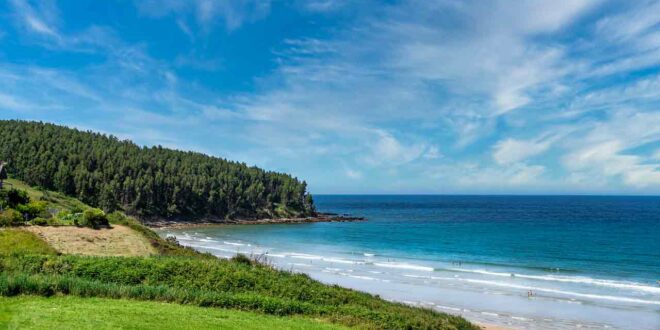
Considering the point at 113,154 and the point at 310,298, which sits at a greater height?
the point at 113,154

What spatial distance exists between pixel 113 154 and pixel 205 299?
101612mm

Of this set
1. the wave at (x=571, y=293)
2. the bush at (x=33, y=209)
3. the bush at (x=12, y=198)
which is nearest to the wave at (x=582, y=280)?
the wave at (x=571, y=293)

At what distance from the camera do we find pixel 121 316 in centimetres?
1291

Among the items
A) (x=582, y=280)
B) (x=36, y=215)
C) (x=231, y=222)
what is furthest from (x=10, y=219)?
(x=231, y=222)

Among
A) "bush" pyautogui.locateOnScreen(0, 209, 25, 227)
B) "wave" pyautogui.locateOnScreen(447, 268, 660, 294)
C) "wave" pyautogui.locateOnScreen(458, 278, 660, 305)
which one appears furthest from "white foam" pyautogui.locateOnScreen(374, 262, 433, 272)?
"bush" pyautogui.locateOnScreen(0, 209, 25, 227)

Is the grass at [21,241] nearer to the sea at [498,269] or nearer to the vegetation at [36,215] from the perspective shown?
the vegetation at [36,215]

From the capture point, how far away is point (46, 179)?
290 ft

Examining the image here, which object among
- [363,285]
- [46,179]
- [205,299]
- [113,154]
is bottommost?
[363,285]

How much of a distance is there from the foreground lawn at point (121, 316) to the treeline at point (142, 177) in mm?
80807

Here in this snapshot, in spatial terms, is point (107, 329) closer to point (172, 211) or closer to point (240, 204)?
point (172, 211)

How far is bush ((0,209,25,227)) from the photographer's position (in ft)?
96.0

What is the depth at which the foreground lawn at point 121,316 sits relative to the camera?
1188 centimetres

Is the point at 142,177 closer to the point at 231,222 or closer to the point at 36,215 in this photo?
the point at 231,222

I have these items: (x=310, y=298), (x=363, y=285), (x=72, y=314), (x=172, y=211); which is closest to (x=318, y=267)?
(x=363, y=285)
